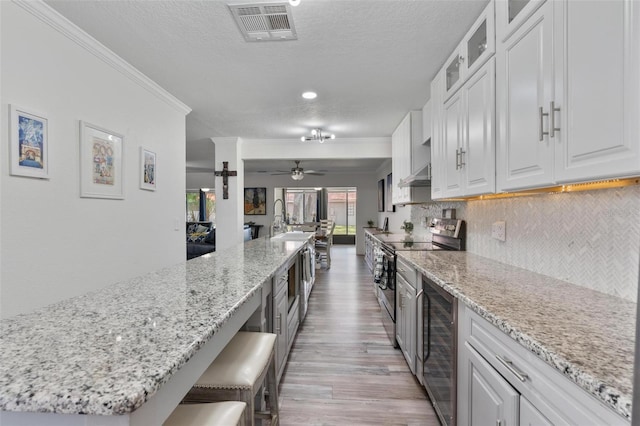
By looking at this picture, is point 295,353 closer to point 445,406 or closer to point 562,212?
point 445,406

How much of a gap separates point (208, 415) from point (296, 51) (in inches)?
88.5

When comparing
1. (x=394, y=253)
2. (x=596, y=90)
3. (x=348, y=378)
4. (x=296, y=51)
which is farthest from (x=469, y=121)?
(x=348, y=378)

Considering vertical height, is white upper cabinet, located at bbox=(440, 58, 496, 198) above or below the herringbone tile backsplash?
above

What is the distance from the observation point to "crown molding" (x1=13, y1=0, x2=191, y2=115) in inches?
68.8

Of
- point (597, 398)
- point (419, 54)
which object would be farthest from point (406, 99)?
point (597, 398)

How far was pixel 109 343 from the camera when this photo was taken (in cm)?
74

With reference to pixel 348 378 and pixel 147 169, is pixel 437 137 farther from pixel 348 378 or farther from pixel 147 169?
pixel 147 169

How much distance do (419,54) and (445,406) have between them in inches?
91.5

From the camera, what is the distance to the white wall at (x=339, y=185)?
884 centimetres

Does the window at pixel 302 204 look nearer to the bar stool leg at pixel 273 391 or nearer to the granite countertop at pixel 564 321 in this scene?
the granite countertop at pixel 564 321

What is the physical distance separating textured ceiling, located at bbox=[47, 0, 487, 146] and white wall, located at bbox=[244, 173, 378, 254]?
17.5 ft

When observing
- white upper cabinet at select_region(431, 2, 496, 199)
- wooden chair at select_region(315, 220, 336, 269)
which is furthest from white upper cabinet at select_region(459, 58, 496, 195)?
wooden chair at select_region(315, 220, 336, 269)

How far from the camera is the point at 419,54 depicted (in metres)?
2.27

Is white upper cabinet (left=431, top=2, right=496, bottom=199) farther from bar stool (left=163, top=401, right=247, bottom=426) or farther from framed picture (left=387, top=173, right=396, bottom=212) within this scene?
framed picture (left=387, top=173, right=396, bottom=212)
